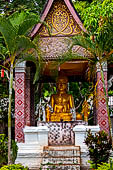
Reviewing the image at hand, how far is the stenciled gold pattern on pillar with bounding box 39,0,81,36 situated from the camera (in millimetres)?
9719

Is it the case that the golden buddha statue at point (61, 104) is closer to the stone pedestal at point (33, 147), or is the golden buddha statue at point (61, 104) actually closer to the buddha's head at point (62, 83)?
the buddha's head at point (62, 83)

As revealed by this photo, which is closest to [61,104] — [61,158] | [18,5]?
[61,158]

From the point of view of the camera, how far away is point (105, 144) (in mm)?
7773

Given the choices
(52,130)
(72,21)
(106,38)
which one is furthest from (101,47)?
(52,130)

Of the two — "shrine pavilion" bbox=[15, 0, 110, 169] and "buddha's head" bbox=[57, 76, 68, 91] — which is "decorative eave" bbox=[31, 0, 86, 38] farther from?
"buddha's head" bbox=[57, 76, 68, 91]

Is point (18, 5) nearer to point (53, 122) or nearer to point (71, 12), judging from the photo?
point (71, 12)

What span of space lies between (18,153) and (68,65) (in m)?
3.42

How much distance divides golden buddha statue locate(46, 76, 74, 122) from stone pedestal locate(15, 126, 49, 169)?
1.69 meters

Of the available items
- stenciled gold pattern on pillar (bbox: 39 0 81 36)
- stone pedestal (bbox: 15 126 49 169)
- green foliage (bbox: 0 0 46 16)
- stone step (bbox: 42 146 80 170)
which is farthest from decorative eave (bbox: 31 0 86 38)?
green foliage (bbox: 0 0 46 16)

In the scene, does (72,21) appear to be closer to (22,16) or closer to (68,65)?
(68,65)

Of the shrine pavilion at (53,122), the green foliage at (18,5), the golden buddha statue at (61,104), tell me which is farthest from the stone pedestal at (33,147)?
the green foliage at (18,5)

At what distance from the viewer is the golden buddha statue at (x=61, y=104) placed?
423 inches

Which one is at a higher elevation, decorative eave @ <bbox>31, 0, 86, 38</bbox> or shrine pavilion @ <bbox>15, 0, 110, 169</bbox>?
decorative eave @ <bbox>31, 0, 86, 38</bbox>

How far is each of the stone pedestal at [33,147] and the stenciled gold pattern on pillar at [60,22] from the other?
111 inches
